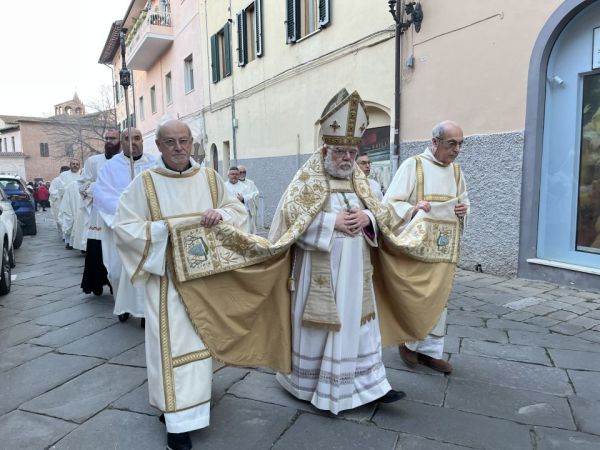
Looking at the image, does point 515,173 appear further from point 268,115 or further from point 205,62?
point 205,62

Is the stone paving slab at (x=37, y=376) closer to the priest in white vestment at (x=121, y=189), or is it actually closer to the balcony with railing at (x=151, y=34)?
the priest in white vestment at (x=121, y=189)

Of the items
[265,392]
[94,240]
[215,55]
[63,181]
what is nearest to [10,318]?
[94,240]

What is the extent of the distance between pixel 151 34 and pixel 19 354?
1703 cm

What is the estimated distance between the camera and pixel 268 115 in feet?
41.1

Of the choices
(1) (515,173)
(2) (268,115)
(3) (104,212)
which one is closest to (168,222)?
(3) (104,212)

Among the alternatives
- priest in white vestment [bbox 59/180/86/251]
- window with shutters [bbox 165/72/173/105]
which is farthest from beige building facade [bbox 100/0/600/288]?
window with shutters [bbox 165/72/173/105]

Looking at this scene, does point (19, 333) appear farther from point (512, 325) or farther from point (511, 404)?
point (512, 325)

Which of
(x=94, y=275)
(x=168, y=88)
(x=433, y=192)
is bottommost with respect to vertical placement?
(x=94, y=275)

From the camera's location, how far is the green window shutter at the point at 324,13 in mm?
9422

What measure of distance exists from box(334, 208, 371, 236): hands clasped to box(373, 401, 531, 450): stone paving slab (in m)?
1.08

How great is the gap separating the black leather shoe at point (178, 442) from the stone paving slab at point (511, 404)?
154cm

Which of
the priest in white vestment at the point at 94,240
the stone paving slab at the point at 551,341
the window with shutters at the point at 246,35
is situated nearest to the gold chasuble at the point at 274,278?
the stone paving slab at the point at 551,341

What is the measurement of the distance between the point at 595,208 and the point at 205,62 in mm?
13374

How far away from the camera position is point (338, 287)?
2.75 meters
